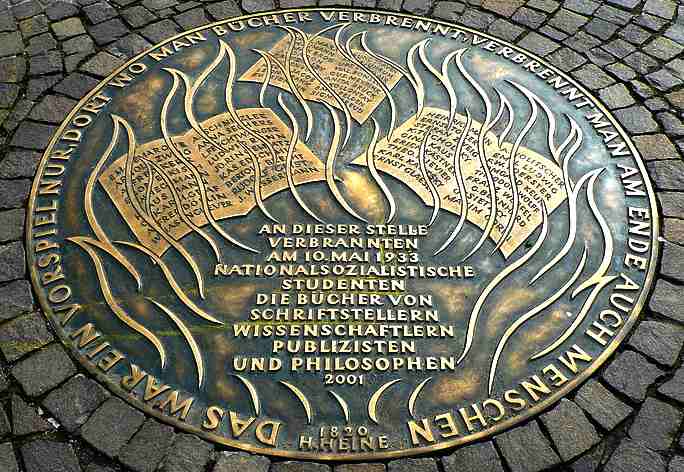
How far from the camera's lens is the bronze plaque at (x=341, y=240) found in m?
2.66

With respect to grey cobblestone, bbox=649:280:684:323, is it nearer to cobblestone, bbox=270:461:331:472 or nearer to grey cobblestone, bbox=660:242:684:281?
grey cobblestone, bbox=660:242:684:281

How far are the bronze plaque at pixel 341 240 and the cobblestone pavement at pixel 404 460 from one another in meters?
0.08

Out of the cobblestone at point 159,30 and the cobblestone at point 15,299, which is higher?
the cobblestone at point 159,30

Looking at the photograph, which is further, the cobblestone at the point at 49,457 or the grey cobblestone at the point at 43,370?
the grey cobblestone at the point at 43,370

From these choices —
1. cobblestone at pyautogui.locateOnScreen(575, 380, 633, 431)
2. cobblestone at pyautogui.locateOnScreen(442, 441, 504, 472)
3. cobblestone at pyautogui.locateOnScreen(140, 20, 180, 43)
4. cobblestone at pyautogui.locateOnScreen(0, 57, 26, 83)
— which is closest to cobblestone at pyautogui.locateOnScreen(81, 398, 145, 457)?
cobblestone at pyautogui.locateOnScreen(442, 441, 504, 472)

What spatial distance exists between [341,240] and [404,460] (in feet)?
3.51

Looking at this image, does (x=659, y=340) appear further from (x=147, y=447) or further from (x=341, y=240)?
(x=147, y=447)

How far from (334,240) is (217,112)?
1.11m

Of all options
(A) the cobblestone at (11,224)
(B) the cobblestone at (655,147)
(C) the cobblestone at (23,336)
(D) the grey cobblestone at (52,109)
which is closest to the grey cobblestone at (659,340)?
(B) the cobblestone at (655,147)

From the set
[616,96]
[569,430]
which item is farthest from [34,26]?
[569,430]

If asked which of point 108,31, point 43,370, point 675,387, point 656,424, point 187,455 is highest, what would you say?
point 675,387

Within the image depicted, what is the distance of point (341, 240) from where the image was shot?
10.1 feet

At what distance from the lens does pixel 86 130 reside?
3.52 meters

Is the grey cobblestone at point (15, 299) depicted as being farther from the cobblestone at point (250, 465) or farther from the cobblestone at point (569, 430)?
the cobblestone at point (569, 430)
